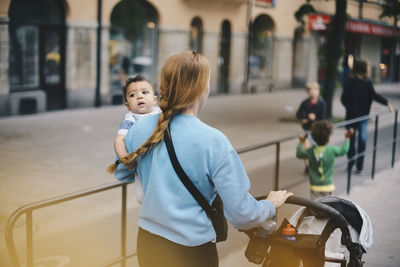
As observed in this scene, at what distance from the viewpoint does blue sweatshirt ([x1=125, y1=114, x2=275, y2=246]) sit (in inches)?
86.9

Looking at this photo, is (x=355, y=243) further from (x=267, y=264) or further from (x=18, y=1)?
(x=18, y=1)

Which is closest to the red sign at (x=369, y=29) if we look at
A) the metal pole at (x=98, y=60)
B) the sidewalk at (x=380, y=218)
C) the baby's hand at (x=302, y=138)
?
the metal pole at (x=98, y=60)

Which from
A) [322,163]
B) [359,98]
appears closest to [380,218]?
[322,163]

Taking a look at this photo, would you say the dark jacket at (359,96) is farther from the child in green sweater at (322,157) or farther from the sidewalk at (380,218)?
the child in green sweater at (322,157)

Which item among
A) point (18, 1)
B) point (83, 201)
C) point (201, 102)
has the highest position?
point (18, 1)

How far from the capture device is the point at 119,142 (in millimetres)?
2633

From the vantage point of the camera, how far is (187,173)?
227cm

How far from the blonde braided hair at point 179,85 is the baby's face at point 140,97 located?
24.0 inches

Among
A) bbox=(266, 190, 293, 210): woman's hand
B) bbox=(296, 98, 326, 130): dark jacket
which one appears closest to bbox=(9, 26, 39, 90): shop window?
bbox=(296, 98, 326, 130): dark jacket

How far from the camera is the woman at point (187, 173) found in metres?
2.22

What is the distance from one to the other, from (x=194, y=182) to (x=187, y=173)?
48 mm

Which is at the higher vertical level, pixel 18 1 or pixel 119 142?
pixel 18 1

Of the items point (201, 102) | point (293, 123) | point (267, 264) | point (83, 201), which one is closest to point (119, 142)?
point (201, 102)

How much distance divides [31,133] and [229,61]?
12668 mm
